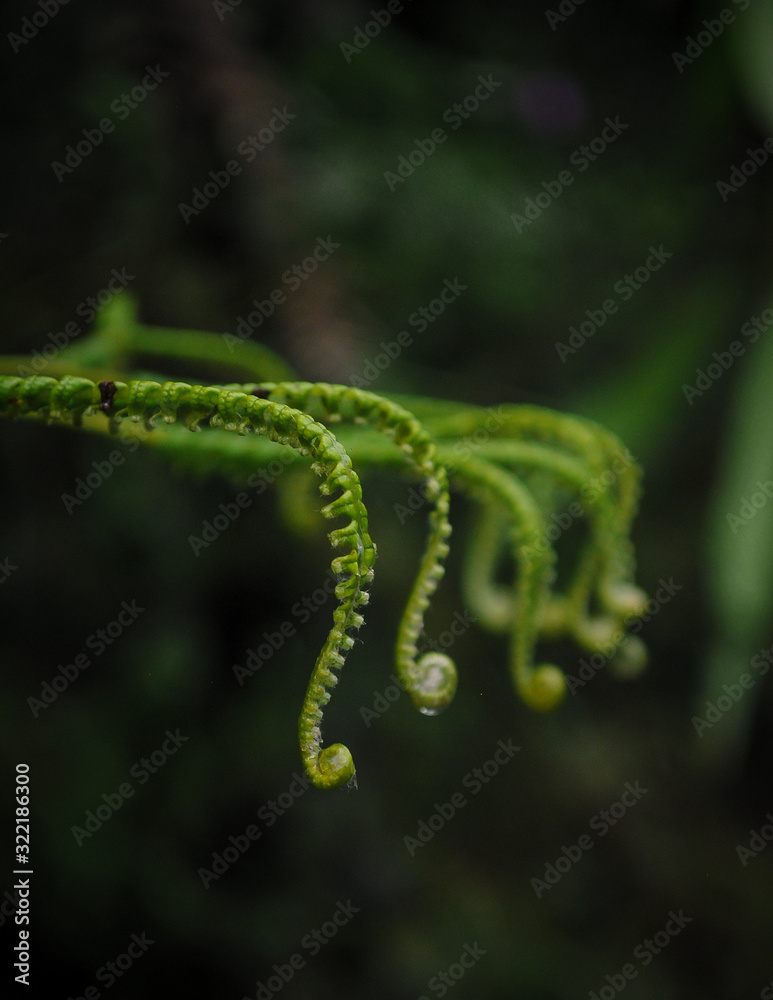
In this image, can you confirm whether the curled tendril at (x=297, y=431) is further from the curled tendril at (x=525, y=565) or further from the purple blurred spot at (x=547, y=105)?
the purple blurred spot at (x=547, y=105)

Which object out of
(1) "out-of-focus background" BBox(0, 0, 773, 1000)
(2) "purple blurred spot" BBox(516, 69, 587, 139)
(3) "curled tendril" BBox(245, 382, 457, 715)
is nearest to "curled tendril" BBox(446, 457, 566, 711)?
(3) "curled tendril" BBox(245, 382, 457, 715)

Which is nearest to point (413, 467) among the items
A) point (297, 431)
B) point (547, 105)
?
point (297, 431)

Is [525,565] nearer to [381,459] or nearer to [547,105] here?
[381,459]

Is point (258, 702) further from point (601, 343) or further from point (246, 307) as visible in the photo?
point (601, 343)

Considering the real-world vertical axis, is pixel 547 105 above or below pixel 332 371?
above

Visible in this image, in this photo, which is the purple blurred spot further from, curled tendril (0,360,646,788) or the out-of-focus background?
curled tendril (0,360,646,788)

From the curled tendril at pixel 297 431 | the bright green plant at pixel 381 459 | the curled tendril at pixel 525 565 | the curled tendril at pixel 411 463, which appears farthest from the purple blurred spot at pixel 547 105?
the curled tendril at pixel 297 431

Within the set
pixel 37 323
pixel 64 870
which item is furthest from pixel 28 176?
pixel 64 870
